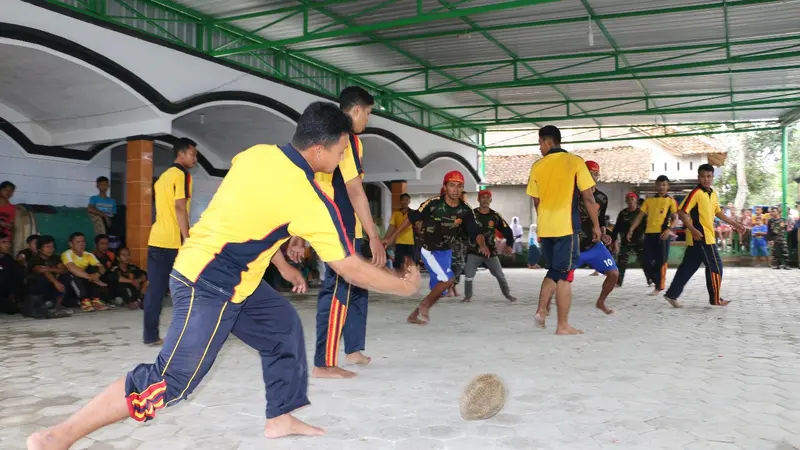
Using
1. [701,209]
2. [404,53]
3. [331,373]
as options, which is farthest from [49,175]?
[701,209]

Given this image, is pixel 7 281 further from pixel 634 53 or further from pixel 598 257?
pixel 634 53

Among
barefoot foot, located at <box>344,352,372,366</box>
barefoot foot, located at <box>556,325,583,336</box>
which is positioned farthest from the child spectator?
barefoot foot, located at <box>344,352,372,366</box>

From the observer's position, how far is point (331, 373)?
485 centimetres

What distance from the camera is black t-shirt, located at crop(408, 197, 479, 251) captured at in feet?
26.5

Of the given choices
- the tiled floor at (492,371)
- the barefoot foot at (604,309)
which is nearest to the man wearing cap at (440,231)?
the tiled floor at (492,371)

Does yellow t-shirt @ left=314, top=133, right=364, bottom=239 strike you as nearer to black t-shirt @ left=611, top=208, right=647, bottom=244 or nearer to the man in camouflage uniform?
black t-shirt @ left=611, top=208, right=647, bottom=244

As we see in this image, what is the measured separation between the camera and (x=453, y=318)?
8.58 m

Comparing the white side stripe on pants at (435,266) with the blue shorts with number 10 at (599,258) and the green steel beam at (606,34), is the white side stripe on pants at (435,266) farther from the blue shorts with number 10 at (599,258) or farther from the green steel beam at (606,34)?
the green steel beam at (606,34)

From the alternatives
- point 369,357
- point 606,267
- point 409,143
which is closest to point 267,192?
point 369,357

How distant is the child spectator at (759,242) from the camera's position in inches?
861

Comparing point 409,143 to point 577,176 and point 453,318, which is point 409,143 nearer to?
point 453,318

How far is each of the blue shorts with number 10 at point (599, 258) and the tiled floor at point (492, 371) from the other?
63cm

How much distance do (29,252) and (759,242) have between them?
2090cm

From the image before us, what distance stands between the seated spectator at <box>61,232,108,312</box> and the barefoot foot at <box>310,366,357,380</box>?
624cm
